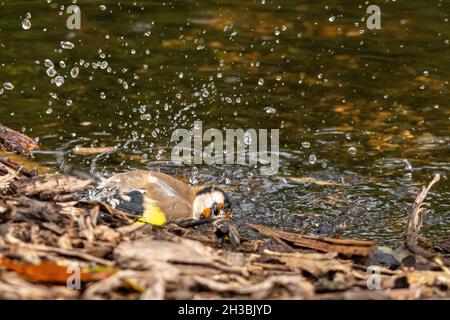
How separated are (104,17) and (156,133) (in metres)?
3.56

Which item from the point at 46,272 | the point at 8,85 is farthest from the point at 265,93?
the point at 46,272

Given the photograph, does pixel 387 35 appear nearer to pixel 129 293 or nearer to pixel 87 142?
pixel 87 142

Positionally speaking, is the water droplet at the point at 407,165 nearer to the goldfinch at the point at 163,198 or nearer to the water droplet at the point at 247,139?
the water droplet at the point at 247,139

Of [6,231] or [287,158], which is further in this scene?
[287,158]

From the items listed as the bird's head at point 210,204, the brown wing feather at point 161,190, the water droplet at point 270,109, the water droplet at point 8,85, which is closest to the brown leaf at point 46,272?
the brown wing feather at point 161,190

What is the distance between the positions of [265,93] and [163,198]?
3.21m

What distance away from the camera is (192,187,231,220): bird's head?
5719 mm

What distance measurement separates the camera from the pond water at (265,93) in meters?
6.50

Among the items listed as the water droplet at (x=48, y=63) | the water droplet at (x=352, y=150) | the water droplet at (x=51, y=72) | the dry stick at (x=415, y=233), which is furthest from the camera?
the water droplet at (x=48, y=63)

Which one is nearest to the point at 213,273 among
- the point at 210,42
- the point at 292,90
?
the point at 292,90

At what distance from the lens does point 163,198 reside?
5.62 meters

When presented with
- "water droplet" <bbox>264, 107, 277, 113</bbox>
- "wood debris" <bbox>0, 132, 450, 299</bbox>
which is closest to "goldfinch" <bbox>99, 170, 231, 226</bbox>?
"wood debris" <bbox>0, 132, 450, 299</bbox>

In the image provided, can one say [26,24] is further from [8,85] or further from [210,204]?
[210,204]

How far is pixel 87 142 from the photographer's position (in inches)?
294
